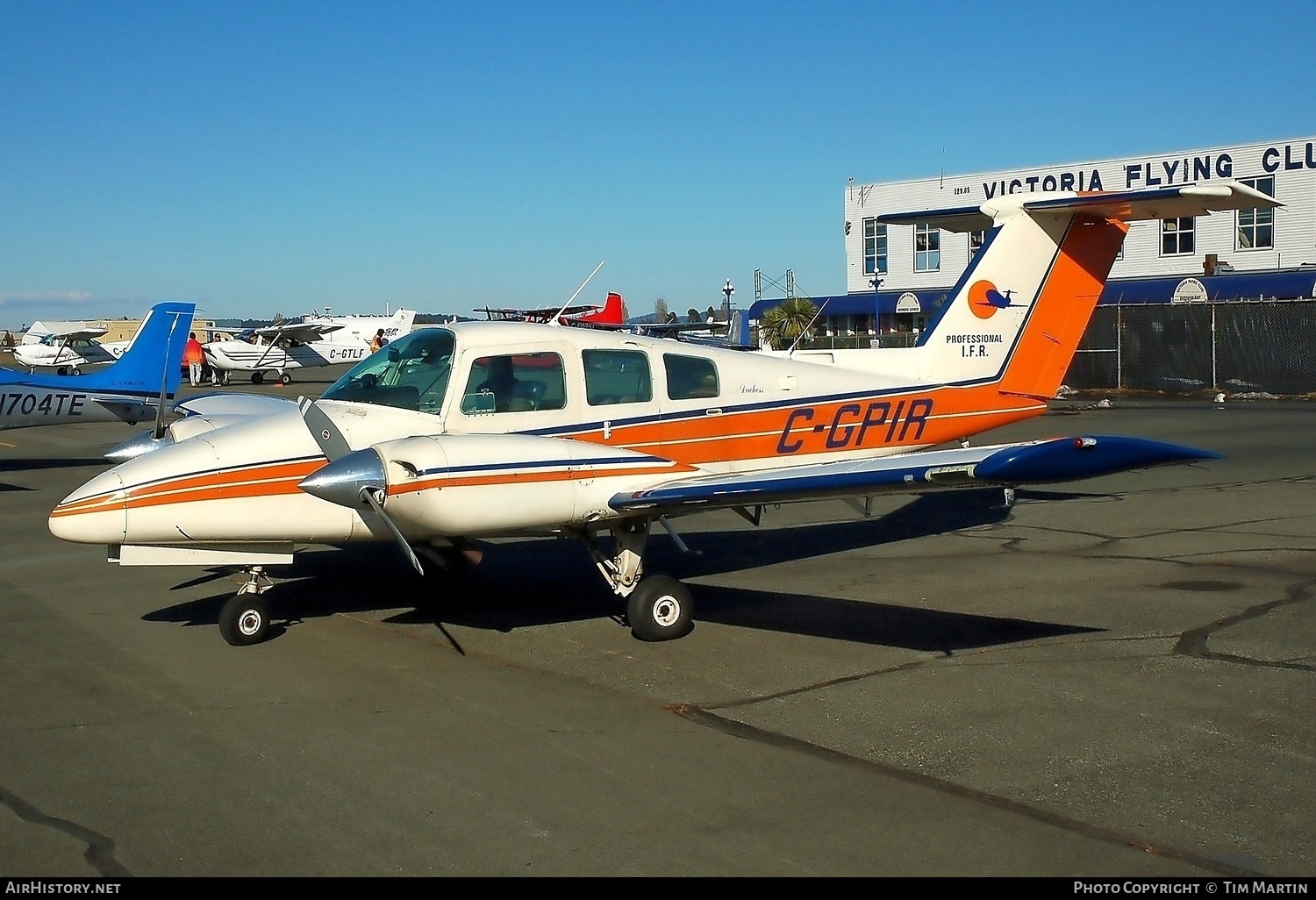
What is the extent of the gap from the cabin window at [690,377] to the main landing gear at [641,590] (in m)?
1.39

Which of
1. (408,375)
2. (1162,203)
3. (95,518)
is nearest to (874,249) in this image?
(1162,203)

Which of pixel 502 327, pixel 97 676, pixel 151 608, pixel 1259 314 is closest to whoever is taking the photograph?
pixel 97 676

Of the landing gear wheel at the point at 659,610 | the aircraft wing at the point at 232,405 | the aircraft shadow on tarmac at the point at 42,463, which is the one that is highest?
the aircraft wing at the point at 232,405

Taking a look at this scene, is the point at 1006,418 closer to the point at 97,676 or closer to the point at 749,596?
the point at 749,596

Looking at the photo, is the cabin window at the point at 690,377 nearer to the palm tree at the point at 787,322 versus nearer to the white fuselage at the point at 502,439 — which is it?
the white fuselage at the point at 502,439

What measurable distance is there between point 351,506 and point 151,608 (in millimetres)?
3413

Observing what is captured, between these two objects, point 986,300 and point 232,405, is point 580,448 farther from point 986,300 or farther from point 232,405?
point 986,300

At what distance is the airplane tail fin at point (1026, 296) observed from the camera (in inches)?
446

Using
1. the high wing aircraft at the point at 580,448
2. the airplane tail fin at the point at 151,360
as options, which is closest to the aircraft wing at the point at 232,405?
the high wing aircraft at the point at 580,448

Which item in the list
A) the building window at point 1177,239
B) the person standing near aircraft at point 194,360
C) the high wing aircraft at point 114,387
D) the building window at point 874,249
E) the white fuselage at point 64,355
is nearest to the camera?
the high wing aircraft at point 114,387

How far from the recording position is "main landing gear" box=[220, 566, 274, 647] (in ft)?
27.8

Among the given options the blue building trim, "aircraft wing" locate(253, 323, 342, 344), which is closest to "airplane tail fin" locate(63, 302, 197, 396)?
the blue building trim

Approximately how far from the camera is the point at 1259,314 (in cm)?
3120

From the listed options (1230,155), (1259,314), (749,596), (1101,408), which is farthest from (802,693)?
(1230,155)
